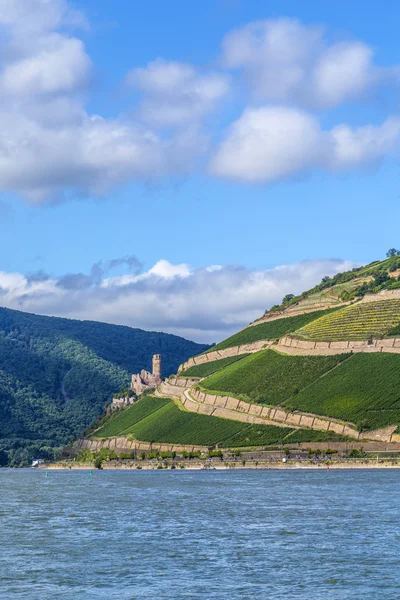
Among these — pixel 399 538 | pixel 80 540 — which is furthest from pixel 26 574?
pixel 399 538

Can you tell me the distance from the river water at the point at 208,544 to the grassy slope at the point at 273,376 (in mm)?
70240

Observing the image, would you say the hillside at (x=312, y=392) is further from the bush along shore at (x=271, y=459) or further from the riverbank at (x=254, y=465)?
the riverbank at (x=254, y=465)

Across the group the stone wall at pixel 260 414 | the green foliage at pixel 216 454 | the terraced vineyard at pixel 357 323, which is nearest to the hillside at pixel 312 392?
the stone wall at pixel 260 414

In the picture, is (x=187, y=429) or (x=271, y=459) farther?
(x=187, y=429)

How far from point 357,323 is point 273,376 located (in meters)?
16.3

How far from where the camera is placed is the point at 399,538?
58.2m

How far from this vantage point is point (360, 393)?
151 m

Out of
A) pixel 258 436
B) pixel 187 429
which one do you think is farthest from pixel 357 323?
pixel 187 429

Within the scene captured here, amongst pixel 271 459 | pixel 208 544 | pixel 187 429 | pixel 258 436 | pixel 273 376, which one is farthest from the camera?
pixel 187 429

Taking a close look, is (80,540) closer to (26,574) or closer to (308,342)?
(26,574)

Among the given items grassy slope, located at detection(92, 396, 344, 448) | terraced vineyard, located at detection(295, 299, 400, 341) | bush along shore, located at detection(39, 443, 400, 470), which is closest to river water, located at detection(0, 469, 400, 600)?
bush along shore, located at detection(39, 443, 400, 470)

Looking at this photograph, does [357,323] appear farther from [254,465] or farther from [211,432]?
[254,465]

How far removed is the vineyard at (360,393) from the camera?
141875 mm

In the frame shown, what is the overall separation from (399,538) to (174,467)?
359 feet
